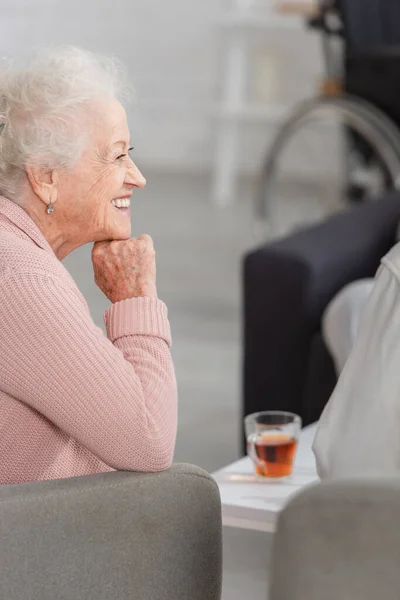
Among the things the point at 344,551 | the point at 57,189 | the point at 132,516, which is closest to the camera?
the point at 344,551

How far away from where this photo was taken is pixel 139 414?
56.1 inches

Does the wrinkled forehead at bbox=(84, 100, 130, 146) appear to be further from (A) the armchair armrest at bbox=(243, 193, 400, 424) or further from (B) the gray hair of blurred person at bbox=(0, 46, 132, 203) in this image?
(A) the armchair armrest at bbox=(243, 193, 400, 424)

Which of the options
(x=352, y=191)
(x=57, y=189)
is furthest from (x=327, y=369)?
(x=352, y=191)

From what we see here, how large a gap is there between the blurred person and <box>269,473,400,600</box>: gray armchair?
56cm

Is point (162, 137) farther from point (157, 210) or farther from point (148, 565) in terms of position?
point (148, 565)

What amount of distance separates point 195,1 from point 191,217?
5.05 ft

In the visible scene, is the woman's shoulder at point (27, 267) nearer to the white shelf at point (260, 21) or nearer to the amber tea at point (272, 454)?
the amber tea at point (272, 454)

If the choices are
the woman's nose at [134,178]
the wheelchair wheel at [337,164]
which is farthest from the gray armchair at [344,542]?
the wheelchair wheel at [337,164]

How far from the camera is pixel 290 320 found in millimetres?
2797

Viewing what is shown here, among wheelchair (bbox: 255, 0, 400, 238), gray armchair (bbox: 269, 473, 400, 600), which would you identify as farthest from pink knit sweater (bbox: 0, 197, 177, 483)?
wheelchair (bbox: 255, 0, 400, 238)

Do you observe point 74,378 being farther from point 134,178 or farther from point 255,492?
point 255,492

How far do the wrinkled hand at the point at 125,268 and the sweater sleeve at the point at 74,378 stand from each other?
14 centimetres

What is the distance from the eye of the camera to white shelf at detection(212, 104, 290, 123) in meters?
6.80

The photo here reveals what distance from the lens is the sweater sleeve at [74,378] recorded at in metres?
1.40
